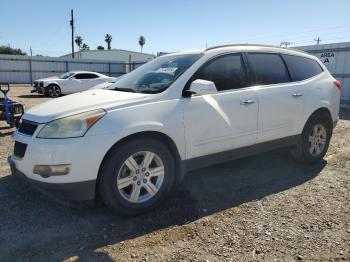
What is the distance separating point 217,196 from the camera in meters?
4.02

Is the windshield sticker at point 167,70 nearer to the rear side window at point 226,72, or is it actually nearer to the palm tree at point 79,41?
the rear side window at point 226,72

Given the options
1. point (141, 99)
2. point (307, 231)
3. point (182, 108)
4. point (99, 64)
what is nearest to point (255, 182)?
point (307, 231)

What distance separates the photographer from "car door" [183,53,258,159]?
3.72 meters

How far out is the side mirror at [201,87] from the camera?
3.60 metres

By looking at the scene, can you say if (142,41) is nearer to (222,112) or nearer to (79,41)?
(79,41)

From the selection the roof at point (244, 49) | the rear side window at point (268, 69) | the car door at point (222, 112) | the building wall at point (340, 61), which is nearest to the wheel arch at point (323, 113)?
the rear side window at point (268, 69)

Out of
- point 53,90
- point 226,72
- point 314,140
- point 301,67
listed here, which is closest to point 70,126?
point 226,72

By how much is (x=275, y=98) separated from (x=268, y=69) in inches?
17.0

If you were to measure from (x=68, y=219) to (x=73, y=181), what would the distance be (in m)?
0.59

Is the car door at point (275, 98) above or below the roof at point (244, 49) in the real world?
below

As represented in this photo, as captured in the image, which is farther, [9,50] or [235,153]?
[9,50]

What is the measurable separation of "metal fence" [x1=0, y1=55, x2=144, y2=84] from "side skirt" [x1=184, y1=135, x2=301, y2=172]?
25.8 metres

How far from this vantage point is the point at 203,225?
331 cm

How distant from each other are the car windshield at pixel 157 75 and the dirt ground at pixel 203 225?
1342 mm
